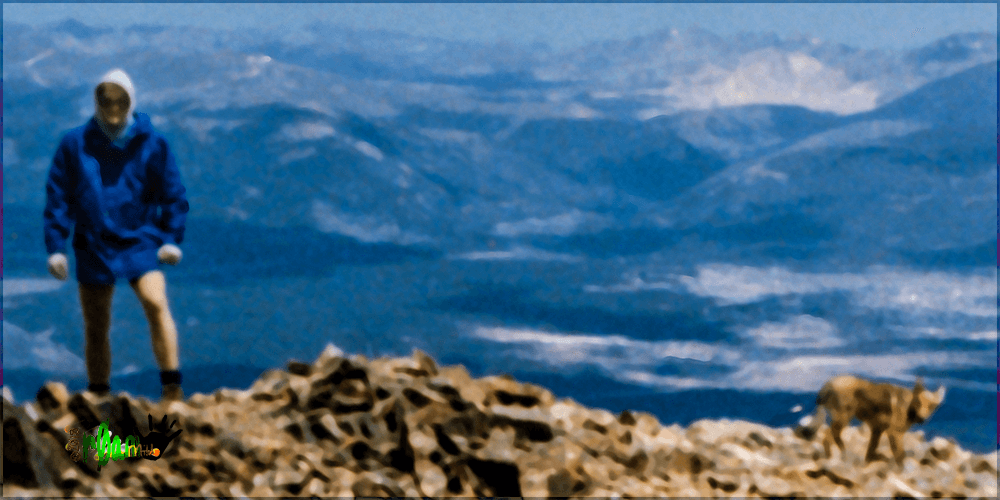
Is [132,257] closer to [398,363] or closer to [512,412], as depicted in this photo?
[398,363]

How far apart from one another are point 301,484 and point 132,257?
80.9 inches

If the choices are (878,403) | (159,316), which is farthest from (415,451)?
(878,403)

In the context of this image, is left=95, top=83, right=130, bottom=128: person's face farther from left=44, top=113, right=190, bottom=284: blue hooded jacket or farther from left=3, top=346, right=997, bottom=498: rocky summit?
left=3, top=346, right=997, bottom=498: rocky summit

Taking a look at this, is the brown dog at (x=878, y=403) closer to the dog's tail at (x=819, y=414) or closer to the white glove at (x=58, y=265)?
the dog's tail at (x=819, y=414)

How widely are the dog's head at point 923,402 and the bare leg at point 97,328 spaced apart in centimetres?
469

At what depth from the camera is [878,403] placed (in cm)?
597

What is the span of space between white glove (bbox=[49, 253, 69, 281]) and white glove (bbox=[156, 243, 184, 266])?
0.53 meters

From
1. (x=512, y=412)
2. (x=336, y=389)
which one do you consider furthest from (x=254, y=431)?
(x=512, y=412)

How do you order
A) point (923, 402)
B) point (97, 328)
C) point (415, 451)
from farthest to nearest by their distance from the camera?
point (97, 328) < point (923, 402) < point (415, 451)

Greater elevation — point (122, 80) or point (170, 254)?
point (122, 80)

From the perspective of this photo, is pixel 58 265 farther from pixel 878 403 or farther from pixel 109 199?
pixel 878 403

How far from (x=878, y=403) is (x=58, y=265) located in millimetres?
4656

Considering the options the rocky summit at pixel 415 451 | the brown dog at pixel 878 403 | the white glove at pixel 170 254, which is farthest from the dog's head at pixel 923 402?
the white glove at pixel 170 254

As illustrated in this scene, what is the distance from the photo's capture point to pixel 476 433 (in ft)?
18.4
